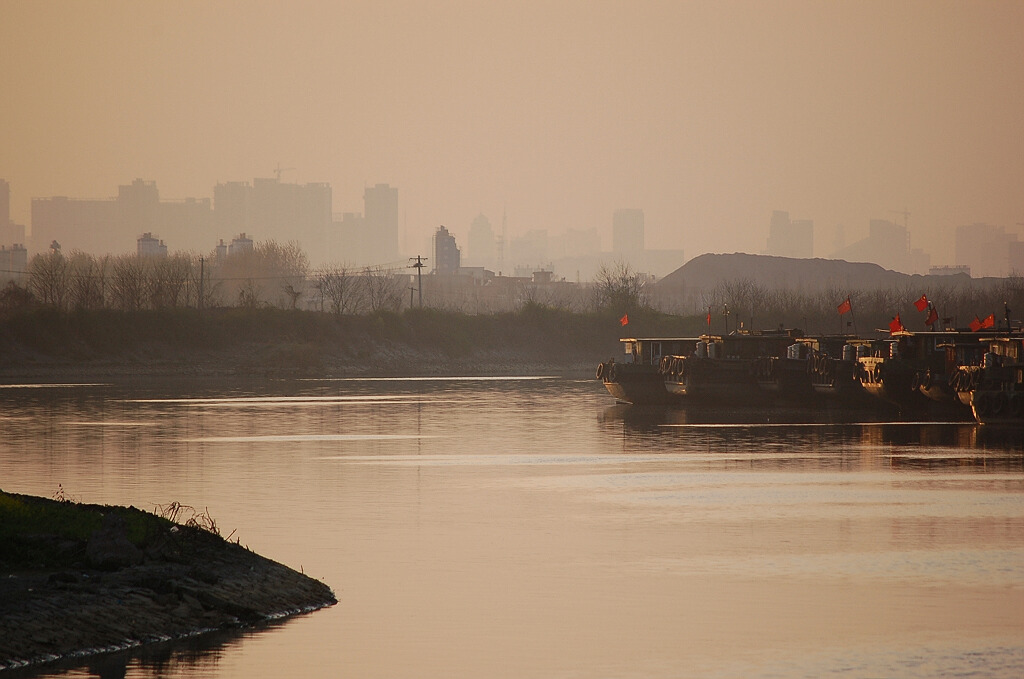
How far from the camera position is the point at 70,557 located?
23.1 metres

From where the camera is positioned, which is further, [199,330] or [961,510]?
[199,330]

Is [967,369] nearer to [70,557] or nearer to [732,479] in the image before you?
[732,479]

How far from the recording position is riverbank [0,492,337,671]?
19.9 meters

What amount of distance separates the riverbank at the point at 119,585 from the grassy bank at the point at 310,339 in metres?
120

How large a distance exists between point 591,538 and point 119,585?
41.1 feet

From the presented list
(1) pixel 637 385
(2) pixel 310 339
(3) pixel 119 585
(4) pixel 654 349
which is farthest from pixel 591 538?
(2) pixel 310 339

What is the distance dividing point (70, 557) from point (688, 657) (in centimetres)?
1010

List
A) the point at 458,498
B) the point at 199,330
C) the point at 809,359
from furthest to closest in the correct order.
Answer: the point at 199,330 < the point at 809,359 < the point at 458,498

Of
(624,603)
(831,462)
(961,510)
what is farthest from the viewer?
(831,462)

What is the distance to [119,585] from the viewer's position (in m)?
21.5

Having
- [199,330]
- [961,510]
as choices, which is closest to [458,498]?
[961,510]

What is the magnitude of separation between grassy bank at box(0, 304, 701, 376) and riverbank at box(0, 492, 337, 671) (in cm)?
11993

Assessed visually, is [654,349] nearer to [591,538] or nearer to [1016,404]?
[1016,404]

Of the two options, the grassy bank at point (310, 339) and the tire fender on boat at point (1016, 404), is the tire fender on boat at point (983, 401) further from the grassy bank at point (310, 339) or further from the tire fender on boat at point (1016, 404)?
the grassy bank at point (310, 339)
